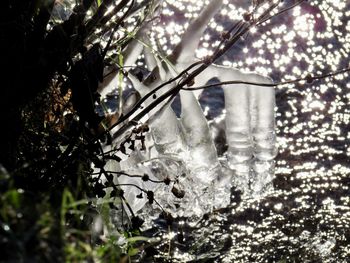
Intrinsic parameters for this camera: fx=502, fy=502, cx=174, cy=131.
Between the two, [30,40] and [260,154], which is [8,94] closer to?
[30,40]

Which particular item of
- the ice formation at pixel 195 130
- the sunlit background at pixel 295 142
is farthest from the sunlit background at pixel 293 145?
the ice formation at pixel 195 130

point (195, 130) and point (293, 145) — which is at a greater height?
point (293, 145)

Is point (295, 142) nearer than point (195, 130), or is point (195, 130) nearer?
point (195, 130)

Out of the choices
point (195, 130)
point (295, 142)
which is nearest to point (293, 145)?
point (295, 142)

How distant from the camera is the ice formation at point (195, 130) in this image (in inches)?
133

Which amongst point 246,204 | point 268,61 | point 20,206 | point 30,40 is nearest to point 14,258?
point 20,206

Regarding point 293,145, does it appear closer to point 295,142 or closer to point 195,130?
point 295,142

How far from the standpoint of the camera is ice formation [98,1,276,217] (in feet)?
11.1

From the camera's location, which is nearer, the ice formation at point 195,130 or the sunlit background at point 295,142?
the ice formation at point 195,130

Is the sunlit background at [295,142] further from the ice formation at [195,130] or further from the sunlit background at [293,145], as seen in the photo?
the ice formation at [195,130]

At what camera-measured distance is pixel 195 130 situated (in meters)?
3.71

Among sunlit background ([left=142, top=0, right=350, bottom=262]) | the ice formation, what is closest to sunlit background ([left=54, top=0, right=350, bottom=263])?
sunlit background ([left=142, top=0, right=350, bottom=262])

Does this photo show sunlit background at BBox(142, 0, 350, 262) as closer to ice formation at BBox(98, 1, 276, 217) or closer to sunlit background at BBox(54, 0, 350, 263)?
sunlit background at BBox(54, 0, 350, 263)

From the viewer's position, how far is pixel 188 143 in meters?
3.77
